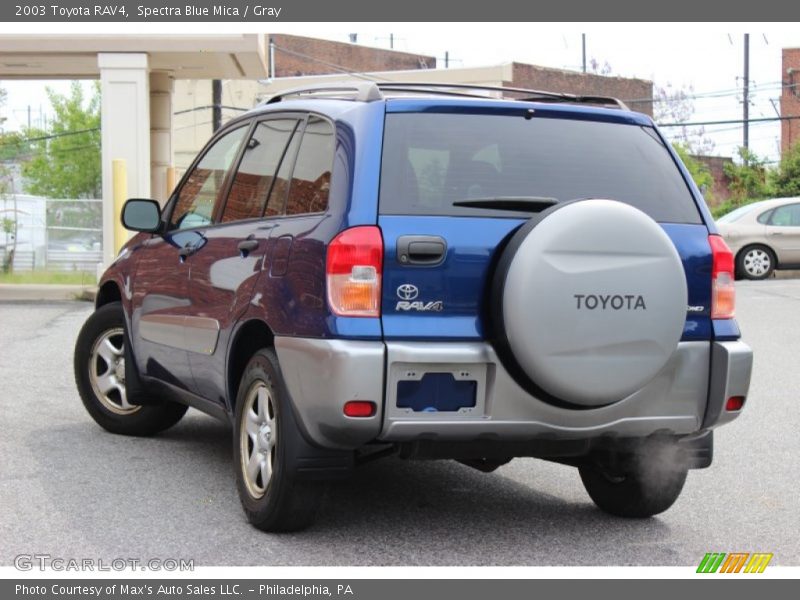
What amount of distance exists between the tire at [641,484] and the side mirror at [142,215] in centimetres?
282

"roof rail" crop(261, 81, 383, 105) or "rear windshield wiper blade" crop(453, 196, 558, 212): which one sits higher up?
"roof rail" crop(261, 81, 383, 105)

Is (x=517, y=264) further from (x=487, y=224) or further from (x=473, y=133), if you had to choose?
(x=473, y=133)

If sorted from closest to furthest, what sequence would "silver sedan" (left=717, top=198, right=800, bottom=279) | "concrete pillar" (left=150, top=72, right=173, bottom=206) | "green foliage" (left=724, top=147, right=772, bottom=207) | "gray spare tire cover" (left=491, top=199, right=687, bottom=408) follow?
"gray spare tire cover" (left=491, top=199, right=687, bottom=408), "silver sedan" (left=717, top=198, right=800, bottom=279), "concrete pillar" (left=150, top=72, right=173, bottom=206), "green foliage" (left=724, top=147, right=772, bottom=207)

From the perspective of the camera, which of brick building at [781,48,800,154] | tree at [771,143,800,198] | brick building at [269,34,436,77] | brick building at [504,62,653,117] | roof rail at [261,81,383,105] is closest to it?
roof rail at [261,81,383,105]

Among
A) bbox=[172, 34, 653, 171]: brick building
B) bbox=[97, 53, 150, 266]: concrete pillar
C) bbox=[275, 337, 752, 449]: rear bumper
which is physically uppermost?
bbox=[172, 34, 653, 171]: brick building

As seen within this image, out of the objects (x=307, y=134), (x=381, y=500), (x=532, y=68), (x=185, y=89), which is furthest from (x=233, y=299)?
(x=532, y=68)

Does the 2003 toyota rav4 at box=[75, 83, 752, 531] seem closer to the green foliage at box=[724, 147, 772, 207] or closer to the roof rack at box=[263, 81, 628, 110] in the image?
the roof rack at box=[263, 81, 628, 110]

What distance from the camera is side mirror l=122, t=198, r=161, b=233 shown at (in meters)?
7.34

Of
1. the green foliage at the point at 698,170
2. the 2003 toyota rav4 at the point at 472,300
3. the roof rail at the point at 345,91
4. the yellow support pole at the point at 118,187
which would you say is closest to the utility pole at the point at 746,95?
the green foliage at the point at 698,170

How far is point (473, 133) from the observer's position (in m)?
5.54

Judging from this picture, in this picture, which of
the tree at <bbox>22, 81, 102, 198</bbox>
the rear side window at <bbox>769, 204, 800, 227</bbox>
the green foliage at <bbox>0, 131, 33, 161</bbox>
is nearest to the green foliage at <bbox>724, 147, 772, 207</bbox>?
the rear side window at <bbox>769, 204, 800, 227</bbox>

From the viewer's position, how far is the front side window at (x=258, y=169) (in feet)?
20.5

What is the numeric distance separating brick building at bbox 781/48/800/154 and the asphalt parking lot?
46.7 metres

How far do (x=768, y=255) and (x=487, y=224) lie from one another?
65.3 feet
